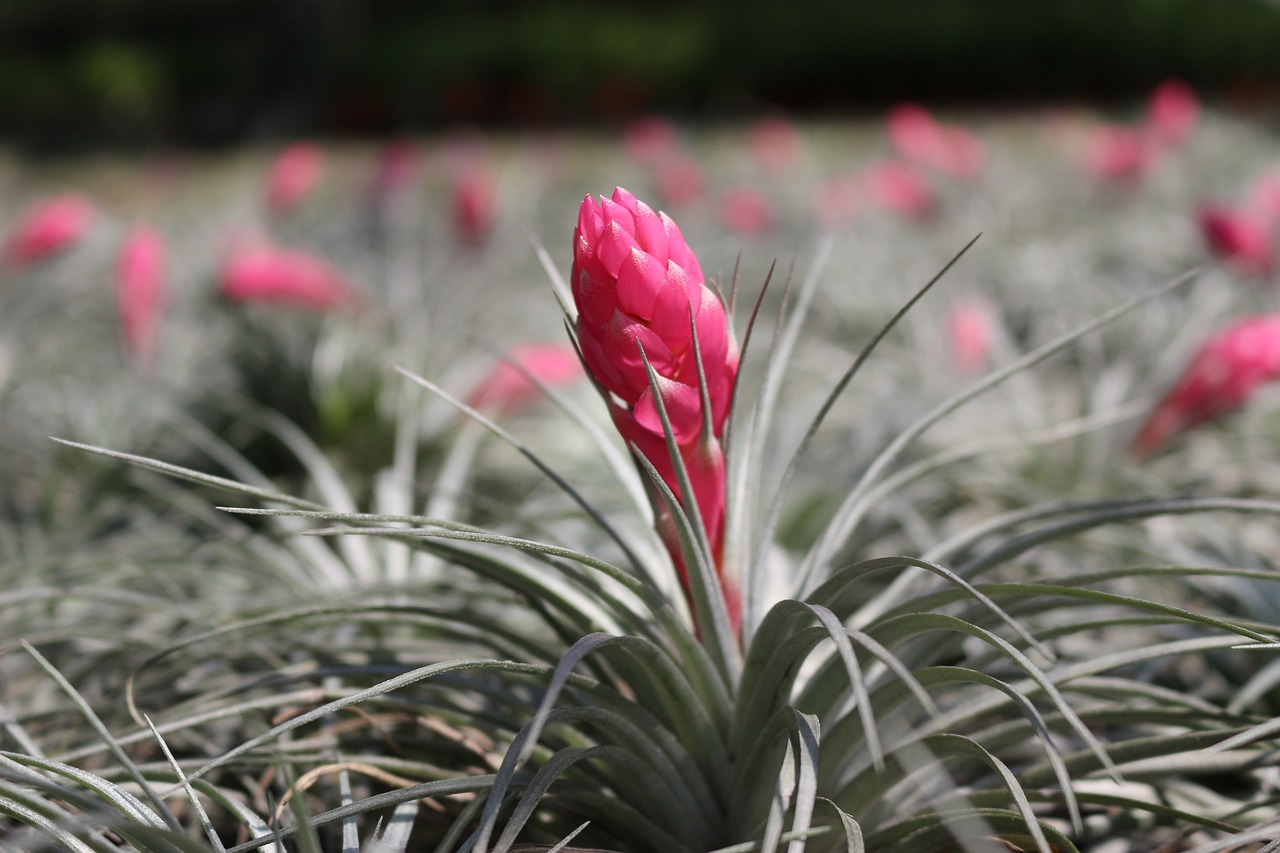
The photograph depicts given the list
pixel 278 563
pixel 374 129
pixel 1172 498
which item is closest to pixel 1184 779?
pixel 1172 498

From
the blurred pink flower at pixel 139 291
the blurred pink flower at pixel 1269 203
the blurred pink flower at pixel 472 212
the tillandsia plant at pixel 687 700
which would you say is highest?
the blurred pink flower at pixel 472 212

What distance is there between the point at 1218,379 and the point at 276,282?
217 centimetres

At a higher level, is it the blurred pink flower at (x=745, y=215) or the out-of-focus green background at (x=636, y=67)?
the out-of-focus green background at (x=636, y=67)

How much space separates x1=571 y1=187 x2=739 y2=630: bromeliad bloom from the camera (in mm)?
937

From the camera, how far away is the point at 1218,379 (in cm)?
195

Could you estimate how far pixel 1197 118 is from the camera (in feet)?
22.3

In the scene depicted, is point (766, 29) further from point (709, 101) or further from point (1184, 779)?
point (1184, 779)

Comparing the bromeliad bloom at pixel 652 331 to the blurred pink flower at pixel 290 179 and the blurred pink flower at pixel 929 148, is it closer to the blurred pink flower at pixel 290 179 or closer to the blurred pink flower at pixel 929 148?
the blurred pink flower at pixel 290 179

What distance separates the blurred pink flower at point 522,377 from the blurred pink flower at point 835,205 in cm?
209

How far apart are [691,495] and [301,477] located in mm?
1854

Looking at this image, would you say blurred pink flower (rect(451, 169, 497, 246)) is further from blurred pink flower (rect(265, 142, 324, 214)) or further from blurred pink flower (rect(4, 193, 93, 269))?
blurred pink flower (rect(4, 193, 93, 269))

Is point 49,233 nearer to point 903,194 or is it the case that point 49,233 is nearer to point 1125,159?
point 903,194

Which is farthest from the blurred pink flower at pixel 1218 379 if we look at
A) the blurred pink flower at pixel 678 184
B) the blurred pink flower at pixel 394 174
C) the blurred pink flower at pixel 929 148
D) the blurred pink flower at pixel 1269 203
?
the blurred pink flower at pixel 394 174

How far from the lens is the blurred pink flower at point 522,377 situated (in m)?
2.38
